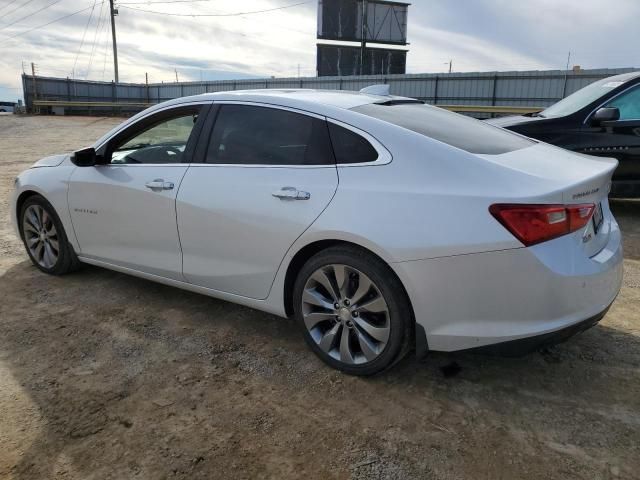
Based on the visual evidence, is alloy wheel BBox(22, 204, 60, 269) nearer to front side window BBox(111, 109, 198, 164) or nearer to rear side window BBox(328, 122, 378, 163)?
front side window BBox(111, 109, 198, 164)

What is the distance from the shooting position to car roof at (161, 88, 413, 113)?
10.5 feet

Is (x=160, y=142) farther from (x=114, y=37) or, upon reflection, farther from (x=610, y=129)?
(x=114, y=37)

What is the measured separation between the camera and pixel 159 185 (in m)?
3.61

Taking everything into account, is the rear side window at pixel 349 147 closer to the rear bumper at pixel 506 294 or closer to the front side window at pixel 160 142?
the rear bumper at pixel 506 294

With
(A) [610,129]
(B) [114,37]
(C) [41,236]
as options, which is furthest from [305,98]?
(B) [114,37]

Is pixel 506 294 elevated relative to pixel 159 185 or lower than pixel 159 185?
lower

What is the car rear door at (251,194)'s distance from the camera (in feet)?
9.87

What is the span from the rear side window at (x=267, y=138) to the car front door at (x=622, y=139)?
14.9 ft

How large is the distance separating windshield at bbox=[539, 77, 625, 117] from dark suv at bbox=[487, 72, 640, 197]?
0.7 inches

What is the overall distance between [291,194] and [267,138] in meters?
0.49

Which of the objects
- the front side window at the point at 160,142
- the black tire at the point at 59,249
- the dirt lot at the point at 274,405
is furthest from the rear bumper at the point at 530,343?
the black tire at the point at 59,249

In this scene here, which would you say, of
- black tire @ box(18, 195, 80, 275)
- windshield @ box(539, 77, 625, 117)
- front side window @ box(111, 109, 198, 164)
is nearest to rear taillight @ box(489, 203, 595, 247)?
front side window @ box(111, 109, 198, 164)

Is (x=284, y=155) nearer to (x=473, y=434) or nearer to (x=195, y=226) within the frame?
(x=195, y=226)

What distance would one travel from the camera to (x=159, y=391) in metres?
2.88
